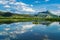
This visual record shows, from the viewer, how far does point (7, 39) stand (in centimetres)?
1398

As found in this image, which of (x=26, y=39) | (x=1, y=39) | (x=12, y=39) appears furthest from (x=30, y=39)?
(x=1, y=39)

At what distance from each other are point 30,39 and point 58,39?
2246 millimetres

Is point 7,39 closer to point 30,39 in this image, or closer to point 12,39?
point 12,39

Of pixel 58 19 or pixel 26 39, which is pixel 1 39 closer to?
pixel 26 39

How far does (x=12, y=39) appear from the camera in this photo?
1387 cm

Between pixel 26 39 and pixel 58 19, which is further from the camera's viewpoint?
pixel 58 19

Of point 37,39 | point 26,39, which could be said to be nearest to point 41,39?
point 37,39

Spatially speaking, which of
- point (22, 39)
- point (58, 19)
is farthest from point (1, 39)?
point (58, 19)

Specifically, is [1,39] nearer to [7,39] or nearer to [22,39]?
[7,39]

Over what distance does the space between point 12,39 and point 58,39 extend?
367 centimetres

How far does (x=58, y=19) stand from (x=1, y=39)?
2705 centimetres

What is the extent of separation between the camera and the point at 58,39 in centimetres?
1395

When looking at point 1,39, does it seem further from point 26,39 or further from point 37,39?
point 37,39

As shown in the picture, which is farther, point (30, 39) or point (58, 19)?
point (58, 19)
